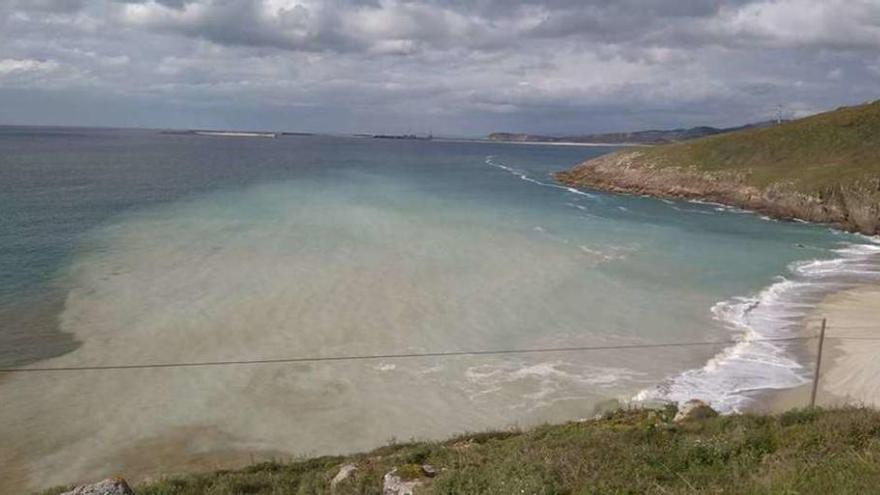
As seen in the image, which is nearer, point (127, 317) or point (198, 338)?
point (198, 338)

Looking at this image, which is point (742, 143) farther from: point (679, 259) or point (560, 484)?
point (560, 484)

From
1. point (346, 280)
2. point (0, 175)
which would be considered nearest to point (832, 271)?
point (346, 280)

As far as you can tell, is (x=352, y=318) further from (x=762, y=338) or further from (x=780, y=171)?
(x=780, y=171)

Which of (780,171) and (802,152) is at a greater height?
(802,152)

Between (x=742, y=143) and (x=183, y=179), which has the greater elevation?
(x=742, y=143)

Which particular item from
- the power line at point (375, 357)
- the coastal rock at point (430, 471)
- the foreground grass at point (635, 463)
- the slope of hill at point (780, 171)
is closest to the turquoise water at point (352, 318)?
the power line at point (375, 357)

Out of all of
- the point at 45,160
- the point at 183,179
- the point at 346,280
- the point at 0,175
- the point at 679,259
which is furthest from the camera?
the point at 45,160

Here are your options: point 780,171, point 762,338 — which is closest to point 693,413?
point 762,338
